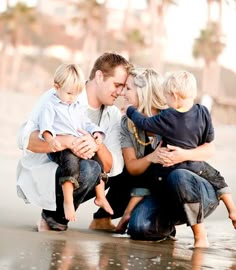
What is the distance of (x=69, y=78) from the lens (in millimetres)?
5523

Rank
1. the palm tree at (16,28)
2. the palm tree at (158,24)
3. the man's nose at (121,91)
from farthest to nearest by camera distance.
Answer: the palm tree at (158,24)
the palm tree at (16,28)
the man's nose at (121,91)

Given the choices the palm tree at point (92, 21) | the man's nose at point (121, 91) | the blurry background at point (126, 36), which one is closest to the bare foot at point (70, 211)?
the man's nose at point (121, 91)

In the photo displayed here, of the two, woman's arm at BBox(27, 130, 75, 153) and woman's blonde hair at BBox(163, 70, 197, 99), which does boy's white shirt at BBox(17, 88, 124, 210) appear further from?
woman's blonde hair at BBox(163, 70, 197, 99)

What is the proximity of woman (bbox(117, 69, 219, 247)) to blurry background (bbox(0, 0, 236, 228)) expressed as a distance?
2374 centimetres

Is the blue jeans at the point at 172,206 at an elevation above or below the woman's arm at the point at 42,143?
below

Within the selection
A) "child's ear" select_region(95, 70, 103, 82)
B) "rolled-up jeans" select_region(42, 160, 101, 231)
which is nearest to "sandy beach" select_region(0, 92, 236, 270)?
"rolled-up jeans" select_region(42, 160, 101, 231)

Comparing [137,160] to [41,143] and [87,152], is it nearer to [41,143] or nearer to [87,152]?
[87,152]

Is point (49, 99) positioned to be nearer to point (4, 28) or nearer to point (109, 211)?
point (109, 211)

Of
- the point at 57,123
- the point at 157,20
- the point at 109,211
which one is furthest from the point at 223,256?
the point at 157,20

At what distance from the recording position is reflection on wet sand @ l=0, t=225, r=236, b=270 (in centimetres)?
434

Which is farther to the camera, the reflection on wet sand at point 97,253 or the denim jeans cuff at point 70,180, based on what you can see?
the denim jeans cuff at point 70,180

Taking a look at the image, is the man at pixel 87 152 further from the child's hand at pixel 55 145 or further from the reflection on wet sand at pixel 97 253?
the reflection on wet sand at pixel 97 253

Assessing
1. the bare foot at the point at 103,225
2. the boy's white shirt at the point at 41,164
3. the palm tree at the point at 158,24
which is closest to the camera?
the boy's white shirt at the point at 41,164

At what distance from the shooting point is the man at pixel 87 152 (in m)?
5.58
